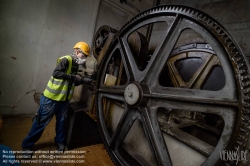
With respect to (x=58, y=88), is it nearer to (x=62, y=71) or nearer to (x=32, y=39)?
(x=62, y=71)

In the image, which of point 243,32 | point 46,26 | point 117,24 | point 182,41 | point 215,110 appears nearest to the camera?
point 215,110

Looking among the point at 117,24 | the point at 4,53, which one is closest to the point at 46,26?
the point at 4,53

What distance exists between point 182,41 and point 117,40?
152 centimetres

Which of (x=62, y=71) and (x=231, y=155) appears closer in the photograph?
(x=231, y=155)

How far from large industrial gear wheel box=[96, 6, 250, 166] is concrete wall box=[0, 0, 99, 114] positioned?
216 centimetres

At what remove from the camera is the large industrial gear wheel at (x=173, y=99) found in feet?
2.50

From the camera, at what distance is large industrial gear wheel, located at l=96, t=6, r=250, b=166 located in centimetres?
76

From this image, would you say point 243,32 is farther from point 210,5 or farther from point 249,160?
point 249,160

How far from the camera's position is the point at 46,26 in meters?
3.02

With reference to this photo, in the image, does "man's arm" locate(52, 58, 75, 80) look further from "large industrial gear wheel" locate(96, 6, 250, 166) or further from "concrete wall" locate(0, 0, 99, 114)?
"concrete wall" locate(0, 0, 99, 114)

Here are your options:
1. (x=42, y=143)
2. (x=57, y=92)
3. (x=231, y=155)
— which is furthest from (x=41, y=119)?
(x=231, y=155)

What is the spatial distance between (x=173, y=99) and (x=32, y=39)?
330 centimetres

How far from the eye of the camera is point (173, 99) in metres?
0.98

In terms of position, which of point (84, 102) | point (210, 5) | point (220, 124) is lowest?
point (84, 102)
